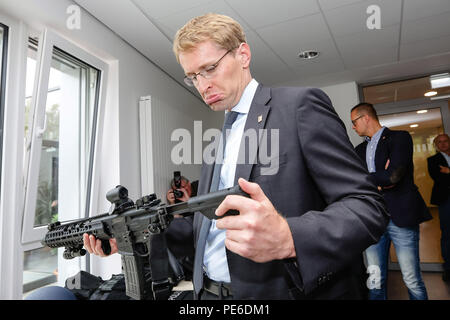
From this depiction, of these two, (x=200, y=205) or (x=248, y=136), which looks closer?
(x=200, y=205)

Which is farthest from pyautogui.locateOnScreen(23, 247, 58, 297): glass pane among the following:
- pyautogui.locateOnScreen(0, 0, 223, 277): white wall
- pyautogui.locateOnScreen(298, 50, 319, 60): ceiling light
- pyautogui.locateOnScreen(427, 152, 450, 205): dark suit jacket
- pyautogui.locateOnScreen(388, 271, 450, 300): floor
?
pyautogui.locateOnScreen(427, 152, 450, 205): dark suit jacket

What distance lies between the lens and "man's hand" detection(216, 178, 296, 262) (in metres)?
0.53

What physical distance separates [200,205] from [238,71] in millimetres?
506

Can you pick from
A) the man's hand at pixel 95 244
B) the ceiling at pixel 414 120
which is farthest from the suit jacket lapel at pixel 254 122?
the ceiling at pixel 414 120

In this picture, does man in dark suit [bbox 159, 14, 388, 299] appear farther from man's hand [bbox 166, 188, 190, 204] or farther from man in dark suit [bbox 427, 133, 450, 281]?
man in dark suit [bbox 427, 133, 450, 281]

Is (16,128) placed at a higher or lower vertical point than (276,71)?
lower

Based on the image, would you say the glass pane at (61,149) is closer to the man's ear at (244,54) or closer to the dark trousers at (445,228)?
the man's ear at (244,54)

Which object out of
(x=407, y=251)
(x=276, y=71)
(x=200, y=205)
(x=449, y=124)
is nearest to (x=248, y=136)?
(x=200, y=205)

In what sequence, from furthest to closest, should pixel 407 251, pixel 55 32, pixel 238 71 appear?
1. pixel 407 251
2. pixel 55 32
3. pixel 238 71

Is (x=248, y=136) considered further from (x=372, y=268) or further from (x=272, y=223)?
(x=372, y=268)

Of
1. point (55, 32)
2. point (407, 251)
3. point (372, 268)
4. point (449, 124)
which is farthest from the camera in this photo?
point (449, 124)

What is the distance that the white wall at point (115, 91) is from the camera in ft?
7.36

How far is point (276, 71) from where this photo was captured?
400 centimetres

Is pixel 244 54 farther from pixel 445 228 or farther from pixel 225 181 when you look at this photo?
pixel 445 228
